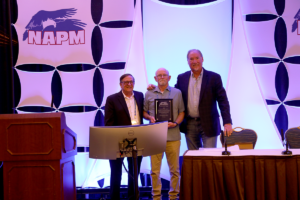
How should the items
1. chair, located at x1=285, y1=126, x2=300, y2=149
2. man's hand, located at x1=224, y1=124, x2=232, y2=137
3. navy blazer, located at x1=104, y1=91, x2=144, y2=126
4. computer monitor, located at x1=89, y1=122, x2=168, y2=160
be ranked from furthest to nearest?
navy blazer, located at x1=104, y1=91, x2=144, y2=126
chair, located at x1=285, y1=126, x2=300, y2=149
man's hand, located at x1=224, y1=124, x2=232, y2=137
computer monitor, located at x1=89, y1=122, x2=168, y2=160

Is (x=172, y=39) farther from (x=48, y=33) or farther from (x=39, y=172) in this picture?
(x=39, y=172)

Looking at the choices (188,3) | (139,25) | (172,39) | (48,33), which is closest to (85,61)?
(48,33)

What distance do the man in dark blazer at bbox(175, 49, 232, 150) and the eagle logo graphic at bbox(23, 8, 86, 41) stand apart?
1889 millimetres

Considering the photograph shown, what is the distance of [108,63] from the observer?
14.1 ft

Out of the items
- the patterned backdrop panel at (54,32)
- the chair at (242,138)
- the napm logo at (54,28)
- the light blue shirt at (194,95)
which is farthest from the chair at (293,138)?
the napm logo at (54,28)

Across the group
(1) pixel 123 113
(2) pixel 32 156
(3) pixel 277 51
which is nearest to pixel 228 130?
(1) pixel 123 113

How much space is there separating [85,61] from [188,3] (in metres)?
1.84

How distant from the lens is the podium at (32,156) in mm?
2523

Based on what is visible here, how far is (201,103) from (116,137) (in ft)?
5.42

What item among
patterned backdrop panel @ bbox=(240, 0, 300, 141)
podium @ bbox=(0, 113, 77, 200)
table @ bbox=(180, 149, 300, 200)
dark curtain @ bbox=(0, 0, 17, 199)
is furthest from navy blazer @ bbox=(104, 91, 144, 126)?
patterned backdrop panel @ bbox=(240, 0, 300, 141)

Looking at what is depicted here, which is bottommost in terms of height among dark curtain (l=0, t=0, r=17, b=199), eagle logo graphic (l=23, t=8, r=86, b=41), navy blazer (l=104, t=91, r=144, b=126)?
navy blazer (l=104, t=91, r=144, b=126)

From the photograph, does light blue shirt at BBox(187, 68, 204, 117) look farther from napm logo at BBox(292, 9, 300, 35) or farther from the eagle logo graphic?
the eagle logo graphic

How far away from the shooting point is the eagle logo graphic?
4328mm

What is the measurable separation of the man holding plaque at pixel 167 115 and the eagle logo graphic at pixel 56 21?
164cm
